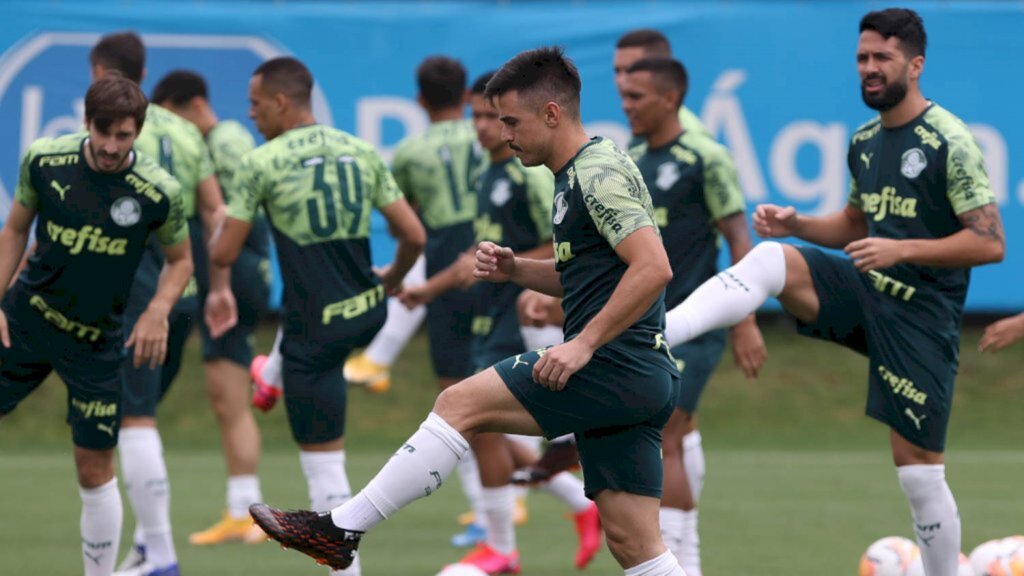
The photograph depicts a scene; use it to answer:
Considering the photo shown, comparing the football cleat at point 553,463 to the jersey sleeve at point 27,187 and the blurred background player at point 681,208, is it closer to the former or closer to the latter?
the blurred background player at point 681,208

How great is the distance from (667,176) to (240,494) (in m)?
3.34

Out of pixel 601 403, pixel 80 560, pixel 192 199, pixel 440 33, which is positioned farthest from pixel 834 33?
pixel 601 403

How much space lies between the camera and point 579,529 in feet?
28.2

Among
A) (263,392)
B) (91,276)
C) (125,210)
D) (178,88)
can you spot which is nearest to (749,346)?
(263,392)

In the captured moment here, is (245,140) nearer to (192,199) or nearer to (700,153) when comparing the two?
(192,199)

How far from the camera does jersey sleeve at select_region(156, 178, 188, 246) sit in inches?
271

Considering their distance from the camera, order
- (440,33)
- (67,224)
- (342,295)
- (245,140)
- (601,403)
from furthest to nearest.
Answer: (440,33), (245,140), (342,295), (67,224), (601,403)

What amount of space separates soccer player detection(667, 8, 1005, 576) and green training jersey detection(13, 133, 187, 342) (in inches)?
85.9

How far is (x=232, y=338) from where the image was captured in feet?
31.9

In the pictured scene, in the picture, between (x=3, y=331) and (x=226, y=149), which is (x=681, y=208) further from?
(x=226, y=149)

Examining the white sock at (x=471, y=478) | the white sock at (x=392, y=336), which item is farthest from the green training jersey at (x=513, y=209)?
the white sock at (x=392, y=336)

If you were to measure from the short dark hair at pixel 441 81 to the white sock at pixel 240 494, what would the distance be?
7.65 ft

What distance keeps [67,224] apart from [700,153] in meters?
2.74

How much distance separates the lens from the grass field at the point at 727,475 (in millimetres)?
8766
